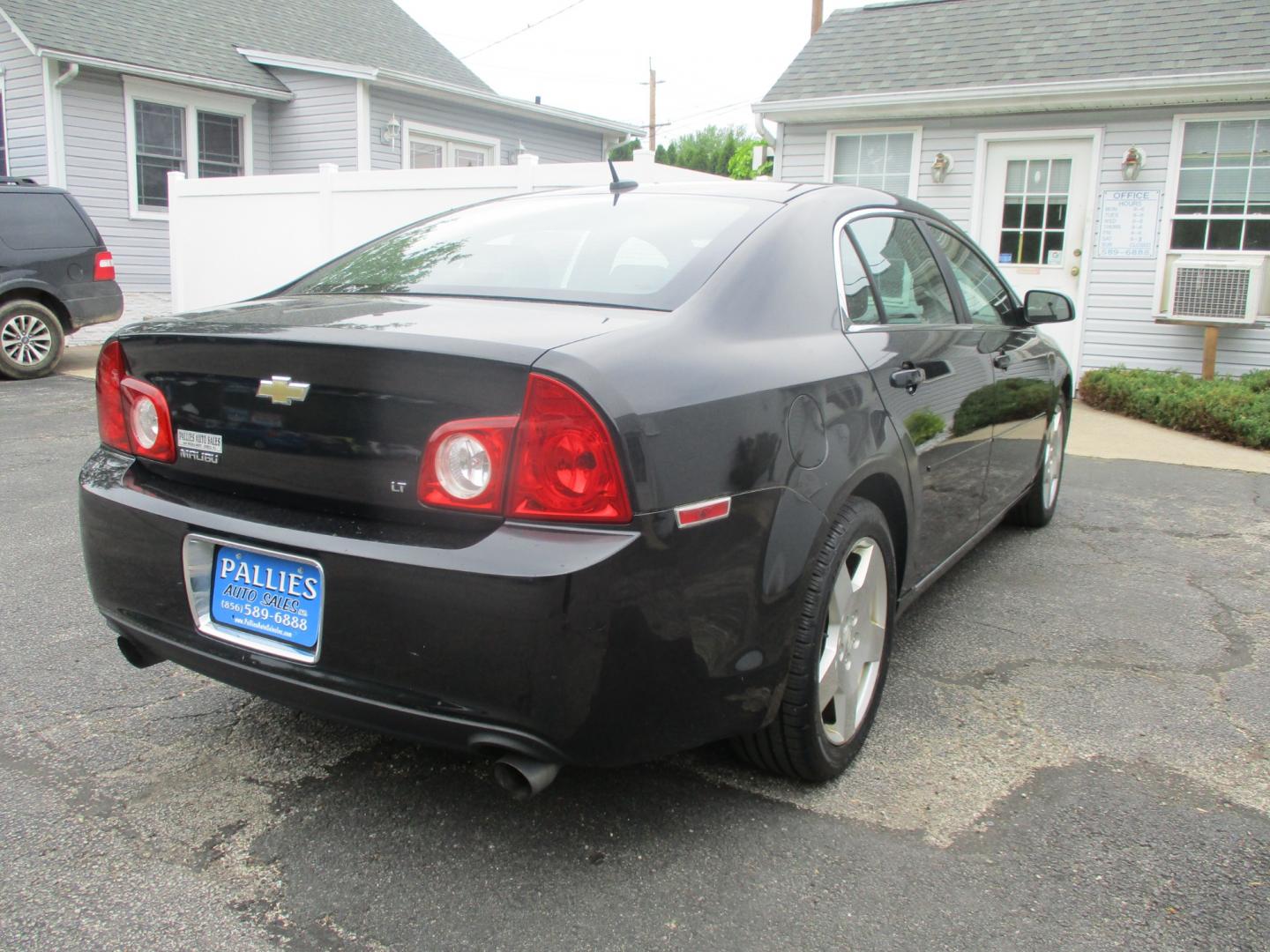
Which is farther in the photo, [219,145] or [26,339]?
[219,145]

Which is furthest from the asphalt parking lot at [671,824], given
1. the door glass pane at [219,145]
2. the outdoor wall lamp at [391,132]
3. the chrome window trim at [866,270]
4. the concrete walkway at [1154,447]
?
the door glass pane at [219,145]

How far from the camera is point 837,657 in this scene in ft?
8.50

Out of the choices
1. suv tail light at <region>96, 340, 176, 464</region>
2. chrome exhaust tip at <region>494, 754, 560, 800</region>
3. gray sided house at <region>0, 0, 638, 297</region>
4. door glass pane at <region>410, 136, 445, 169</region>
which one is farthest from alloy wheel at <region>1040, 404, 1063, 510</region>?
door glass pane at <region>410, 136, 445, 169</region>

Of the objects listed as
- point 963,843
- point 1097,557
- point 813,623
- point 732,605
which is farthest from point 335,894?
point 1097,557

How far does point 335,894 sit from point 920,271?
2588 mm

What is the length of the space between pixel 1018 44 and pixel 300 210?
24.8 feet

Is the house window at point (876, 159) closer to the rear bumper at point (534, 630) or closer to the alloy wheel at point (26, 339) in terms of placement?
the alloy wheel at point (26, 339)

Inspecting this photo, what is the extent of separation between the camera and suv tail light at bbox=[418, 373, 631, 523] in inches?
78.5

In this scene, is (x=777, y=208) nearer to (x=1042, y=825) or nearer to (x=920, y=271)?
(x=920, y=271)

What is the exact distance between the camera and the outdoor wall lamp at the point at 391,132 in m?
15.6

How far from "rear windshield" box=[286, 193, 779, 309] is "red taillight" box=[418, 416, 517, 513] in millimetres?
579

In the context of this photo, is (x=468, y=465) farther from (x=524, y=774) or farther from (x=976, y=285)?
(x=976, y=285)

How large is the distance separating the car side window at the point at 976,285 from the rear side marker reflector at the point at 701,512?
2059mm

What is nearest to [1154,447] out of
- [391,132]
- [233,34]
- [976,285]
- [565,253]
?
[976,285]
